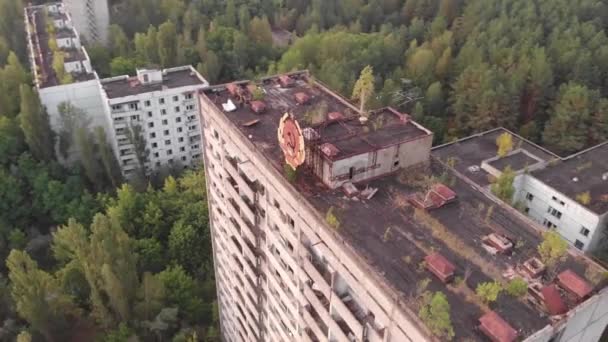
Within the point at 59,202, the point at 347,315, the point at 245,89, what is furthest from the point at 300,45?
the point at 347,315

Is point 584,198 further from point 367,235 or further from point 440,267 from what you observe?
point 367,235

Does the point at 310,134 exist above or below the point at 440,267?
above

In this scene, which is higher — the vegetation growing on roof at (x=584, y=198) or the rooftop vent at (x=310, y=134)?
the rooftop vent at (x=310, y=134)

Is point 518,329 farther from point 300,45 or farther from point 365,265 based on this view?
point 300,45

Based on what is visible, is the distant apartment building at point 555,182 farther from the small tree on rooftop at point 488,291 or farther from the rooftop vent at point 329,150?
the small tree on rooftop at point 488,291

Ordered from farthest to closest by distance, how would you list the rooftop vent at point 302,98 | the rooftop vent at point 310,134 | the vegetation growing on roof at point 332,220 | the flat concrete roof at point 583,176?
the flat concrete roof at point 583,176 < the rooftop vent at point 302,98 < the rooftop vent at point 310,134 < the vegetation growing on roof at point 332,220

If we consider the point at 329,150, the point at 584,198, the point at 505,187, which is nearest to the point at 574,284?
the point at 329,150

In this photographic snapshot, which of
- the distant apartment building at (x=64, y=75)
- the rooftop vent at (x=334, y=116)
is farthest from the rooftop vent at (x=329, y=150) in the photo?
the distant apartment building at (x=64, y=75)
